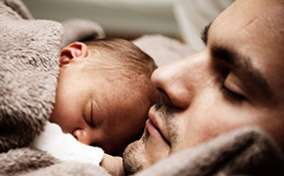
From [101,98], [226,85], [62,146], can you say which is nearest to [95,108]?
[101,98]

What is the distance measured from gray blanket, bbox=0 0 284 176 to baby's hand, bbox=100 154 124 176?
171 millimetres

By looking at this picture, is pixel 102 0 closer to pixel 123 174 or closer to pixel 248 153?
pixel 123 174

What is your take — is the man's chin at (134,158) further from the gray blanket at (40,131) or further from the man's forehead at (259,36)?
the man's forehead at (259,36)

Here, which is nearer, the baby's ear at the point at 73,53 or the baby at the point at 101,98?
the baby at the point at 101,98

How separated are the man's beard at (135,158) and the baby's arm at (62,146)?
0.28 feet

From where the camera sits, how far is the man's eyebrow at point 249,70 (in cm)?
52

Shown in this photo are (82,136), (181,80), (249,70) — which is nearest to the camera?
(249,70)

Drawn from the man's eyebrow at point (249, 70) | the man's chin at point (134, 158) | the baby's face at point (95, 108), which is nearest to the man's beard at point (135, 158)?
the man's chin at point (134, 158)

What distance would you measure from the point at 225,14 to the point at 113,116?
0.45 m

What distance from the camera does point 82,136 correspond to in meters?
0.82

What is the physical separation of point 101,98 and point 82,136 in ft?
0.43

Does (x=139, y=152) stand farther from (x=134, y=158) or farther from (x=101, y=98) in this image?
(x=101, y=98)

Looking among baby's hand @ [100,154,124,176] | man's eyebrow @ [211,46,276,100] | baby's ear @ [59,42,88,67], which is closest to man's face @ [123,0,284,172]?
man's eyebrow @ [211,46,276,100]

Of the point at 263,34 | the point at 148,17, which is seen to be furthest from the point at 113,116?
the point at 148,17
